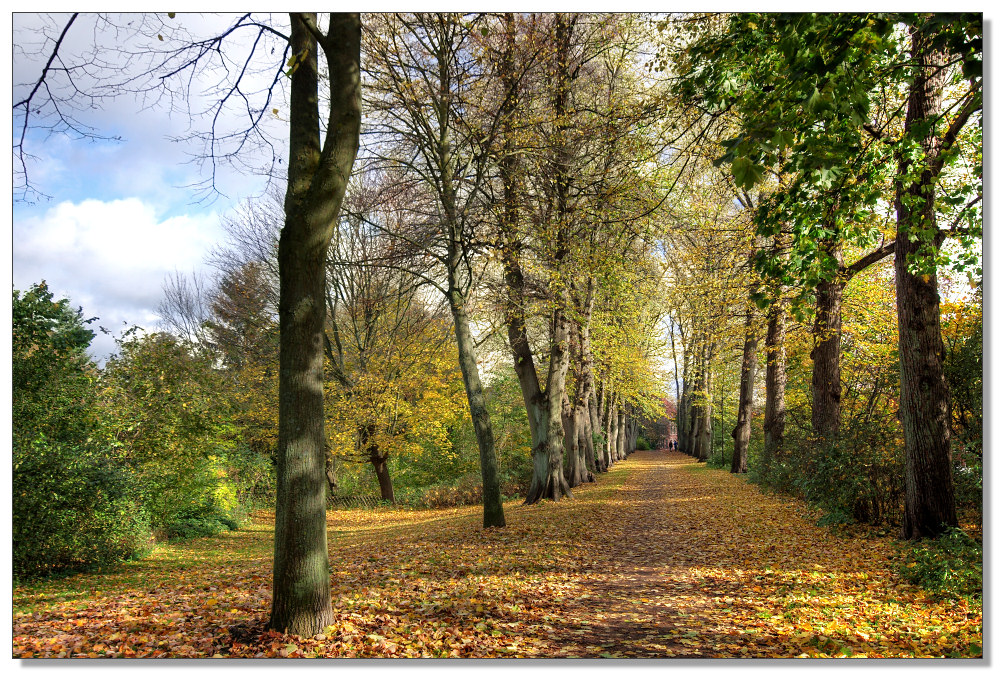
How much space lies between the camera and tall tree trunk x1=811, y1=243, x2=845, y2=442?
11.0 metres

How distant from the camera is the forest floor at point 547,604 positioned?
3.91 metres

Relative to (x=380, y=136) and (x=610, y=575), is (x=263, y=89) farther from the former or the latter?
(x=610, y=575)

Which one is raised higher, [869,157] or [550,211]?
[550,211]

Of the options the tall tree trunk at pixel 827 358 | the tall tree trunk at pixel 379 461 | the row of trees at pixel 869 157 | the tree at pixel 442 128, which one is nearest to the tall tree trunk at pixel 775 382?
the tall tree trunk at pixel 827 358

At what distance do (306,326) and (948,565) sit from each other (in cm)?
591

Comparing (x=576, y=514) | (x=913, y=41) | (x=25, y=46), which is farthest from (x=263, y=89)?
(x=576, y=514)

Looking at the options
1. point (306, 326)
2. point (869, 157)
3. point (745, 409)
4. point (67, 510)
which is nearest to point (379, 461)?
point (745, 409)

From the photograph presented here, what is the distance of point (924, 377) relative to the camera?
6750mm

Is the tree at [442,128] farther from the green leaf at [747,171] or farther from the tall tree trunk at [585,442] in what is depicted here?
the tall tree trunk at [585,442]

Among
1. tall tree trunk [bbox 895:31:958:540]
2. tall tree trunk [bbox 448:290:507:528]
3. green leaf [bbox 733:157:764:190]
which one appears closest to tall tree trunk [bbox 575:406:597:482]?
tall tree trunk [bbox 448:290:507:528]

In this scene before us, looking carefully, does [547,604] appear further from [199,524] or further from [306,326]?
[199,524]

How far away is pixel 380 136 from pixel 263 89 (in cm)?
504

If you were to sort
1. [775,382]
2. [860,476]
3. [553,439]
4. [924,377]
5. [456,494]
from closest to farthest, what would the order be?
[924,377] → [860,476] → [553,439] → [775,382] → [456,494]

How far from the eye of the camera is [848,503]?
8609 mm
